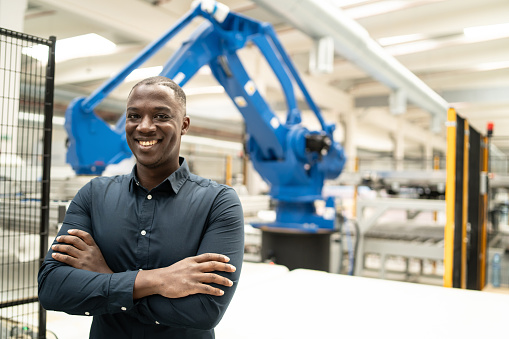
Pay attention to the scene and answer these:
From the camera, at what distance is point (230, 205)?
1.40 metres

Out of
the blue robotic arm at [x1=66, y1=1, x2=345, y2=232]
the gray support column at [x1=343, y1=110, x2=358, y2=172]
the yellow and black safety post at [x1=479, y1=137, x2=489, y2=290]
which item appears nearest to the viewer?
the blue robotic arm at [x1=66, y1=1, x2=345, y2=232]

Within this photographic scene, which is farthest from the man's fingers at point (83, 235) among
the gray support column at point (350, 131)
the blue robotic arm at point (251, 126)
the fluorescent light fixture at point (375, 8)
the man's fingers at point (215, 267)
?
the gray support column at point (350, 131)

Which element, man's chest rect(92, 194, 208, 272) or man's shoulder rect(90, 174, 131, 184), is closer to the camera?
man's chest rect(92, 194, 208, 272)

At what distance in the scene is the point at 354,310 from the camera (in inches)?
87.2

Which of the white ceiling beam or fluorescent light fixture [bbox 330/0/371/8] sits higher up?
fluorescent light fixture [bbox 330/0/371/8]

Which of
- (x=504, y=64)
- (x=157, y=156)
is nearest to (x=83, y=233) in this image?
(x=157, y=156)

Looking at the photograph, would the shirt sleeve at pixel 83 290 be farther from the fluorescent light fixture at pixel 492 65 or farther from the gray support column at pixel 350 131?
the gray support column at pixel 350 131

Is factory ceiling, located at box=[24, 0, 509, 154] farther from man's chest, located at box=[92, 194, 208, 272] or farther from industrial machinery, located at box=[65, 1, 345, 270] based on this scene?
man's chest, located at box=[92, 194, 208, 272]

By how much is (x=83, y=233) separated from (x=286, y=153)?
3.11 meters

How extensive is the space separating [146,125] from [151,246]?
384 millimetres

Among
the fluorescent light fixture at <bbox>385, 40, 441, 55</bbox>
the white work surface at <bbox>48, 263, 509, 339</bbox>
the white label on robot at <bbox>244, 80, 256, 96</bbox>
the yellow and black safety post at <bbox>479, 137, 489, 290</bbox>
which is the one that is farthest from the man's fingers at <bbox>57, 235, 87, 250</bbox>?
the fluorescent light fixture at <bbox>385, 40, 441, 55</bbox>

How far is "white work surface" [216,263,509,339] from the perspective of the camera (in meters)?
1.91

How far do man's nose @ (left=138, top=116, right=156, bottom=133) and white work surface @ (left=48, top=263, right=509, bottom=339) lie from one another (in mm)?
1006

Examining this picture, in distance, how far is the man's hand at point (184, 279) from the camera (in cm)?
125
